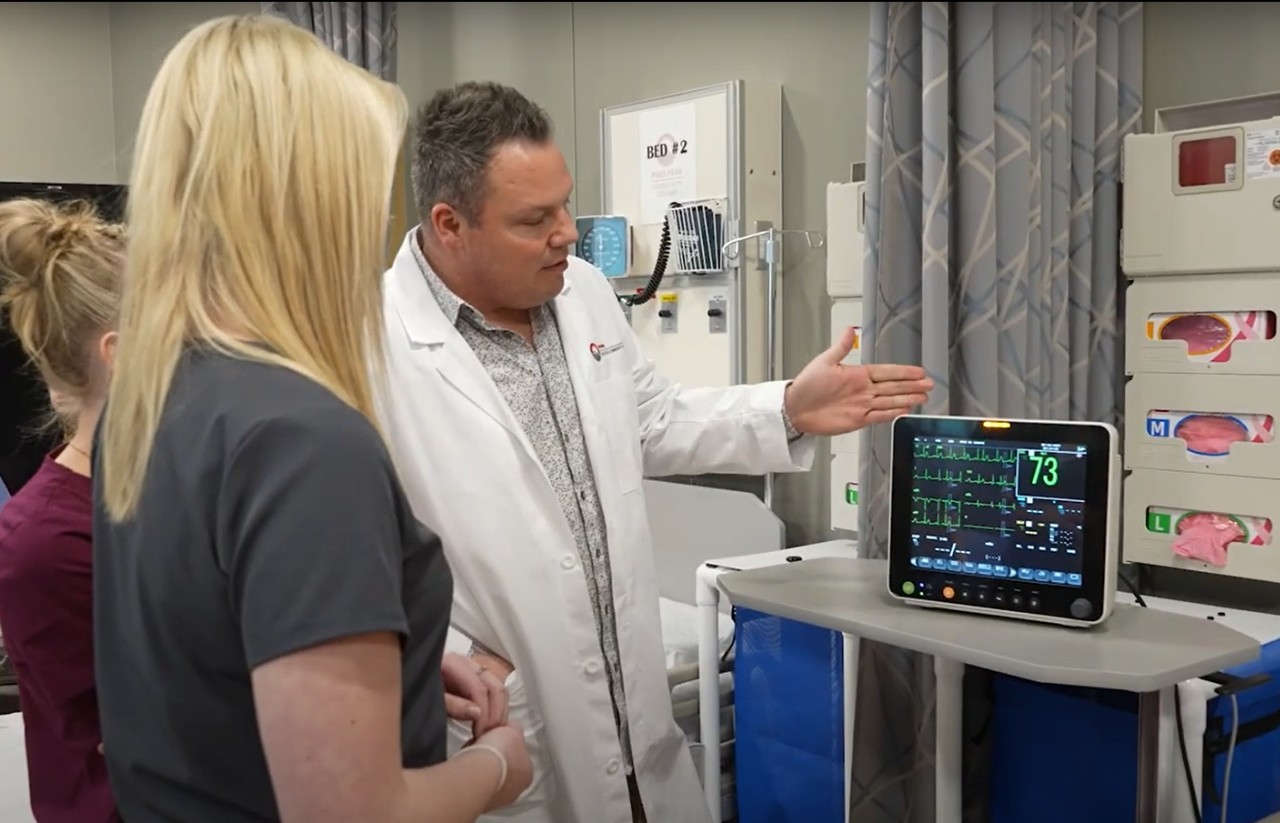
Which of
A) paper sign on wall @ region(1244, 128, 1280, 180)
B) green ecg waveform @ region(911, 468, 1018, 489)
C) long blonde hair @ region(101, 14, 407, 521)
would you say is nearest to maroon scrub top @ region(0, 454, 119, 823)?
long blonde hair @ region(101, 14, 407, 521)

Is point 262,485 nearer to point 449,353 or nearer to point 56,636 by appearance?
point 56,636

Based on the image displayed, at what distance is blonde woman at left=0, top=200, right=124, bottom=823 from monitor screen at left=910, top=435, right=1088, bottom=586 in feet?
3.57

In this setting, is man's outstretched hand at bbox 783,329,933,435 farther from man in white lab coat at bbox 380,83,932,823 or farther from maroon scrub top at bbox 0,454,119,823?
maroon scrub top at bbox 0,454,119,823

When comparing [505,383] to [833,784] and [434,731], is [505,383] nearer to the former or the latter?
[434,731]

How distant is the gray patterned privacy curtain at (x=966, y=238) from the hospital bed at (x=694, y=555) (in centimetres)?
39

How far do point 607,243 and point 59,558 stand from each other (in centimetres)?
209

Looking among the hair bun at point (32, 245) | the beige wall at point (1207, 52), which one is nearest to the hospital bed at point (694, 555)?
the beige wall at point (1207, 52)

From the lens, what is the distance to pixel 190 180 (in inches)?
29.5

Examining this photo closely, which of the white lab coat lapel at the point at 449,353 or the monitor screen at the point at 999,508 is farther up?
the white lab coat lapel at the point at 449,353

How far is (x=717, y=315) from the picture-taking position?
2.81 m

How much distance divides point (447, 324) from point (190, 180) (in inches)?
30.9

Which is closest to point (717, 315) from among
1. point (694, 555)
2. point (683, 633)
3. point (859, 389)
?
point (694, 555)

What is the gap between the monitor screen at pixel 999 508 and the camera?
155 centimetres

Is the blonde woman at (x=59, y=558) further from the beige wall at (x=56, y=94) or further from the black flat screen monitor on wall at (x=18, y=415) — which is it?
the beige wall at (x=56, y=94)
